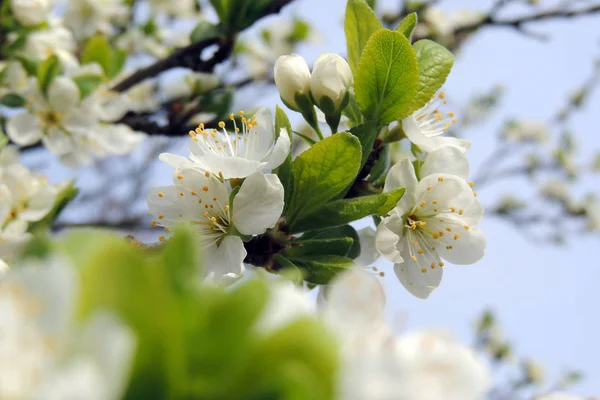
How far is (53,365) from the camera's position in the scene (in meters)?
0.35

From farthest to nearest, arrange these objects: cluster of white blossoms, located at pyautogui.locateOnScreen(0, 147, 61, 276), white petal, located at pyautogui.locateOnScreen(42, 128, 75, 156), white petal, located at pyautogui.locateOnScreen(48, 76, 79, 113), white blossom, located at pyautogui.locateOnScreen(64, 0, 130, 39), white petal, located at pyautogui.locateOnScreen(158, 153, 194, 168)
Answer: white blossom, located at pyautogui.locateOnScreen(64, 0, 130, 39) < white petal, located at pyautogui.locateOnScreen(42, 128, 75, 156) < white petal, located at pyautogui.locateOnScreen(48, 76, 79, 113) < cluster of white blossoms, located at pyautogui.locateOnScreen(0, 147, 61, 276) < white petal, located at pyautogui.locateOnScreen(158, 153, 194, 168)

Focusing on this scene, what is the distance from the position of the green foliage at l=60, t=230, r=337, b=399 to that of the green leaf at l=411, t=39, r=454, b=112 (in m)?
0.77

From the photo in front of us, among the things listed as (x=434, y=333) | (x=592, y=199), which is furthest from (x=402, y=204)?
(x=592, y=199)

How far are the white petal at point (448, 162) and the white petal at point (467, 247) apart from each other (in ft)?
0.40

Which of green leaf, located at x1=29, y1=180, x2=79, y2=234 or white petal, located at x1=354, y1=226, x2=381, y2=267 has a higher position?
white petal, located at x1=354, y1=226, x2=381, y2=267

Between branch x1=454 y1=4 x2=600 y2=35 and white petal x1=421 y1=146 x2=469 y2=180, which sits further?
branch x1=454 y1=4 x2=600 y2=35

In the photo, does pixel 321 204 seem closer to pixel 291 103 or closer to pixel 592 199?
pixel 291 103

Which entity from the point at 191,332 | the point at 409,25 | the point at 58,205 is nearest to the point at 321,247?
the point at 409,25

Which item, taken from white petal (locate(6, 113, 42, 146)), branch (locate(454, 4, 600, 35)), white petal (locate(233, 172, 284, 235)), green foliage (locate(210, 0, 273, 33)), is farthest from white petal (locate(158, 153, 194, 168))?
branch (locate(454, 4, 600, 35))

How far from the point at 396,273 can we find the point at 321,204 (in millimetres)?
264

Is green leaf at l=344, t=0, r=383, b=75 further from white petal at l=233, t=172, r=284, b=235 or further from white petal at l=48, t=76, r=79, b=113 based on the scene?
white petal at l=48, t=76, r=79, b=113

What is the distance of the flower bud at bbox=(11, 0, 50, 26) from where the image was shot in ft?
6.31

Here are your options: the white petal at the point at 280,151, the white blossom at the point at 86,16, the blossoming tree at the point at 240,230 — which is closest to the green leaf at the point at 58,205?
the blossoming tree at the point at 240,230

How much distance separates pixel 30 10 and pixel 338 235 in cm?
149
